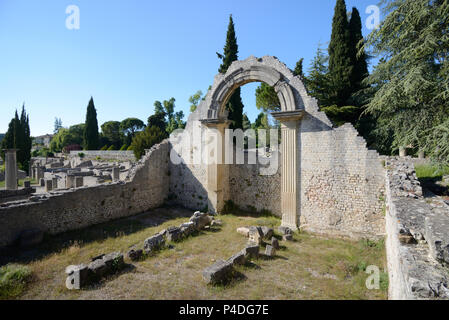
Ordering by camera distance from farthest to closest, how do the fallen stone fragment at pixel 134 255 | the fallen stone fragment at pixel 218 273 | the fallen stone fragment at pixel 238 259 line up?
the fallen stone fragment at pixel 134 255 → the fallen stone fragment at pixel 238 259 → the fallen stone fragment at pixel 218 273

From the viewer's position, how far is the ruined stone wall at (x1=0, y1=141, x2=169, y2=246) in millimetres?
7344

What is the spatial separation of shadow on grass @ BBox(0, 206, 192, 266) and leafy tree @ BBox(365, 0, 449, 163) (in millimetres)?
9947

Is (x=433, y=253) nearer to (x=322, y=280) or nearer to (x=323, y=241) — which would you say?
(x=322, y=280)

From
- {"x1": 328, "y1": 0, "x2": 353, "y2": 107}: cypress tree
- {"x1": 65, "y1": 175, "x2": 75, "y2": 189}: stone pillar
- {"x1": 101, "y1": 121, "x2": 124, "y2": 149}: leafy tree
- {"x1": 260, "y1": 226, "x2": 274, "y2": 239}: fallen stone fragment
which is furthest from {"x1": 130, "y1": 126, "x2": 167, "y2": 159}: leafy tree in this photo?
{"x1": 101, "y1": 121, "x2": 124, "y2": 149}: leafy tree

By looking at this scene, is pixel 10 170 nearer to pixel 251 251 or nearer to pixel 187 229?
Result: pixel 187 229

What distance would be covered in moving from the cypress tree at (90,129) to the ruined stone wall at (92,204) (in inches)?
1710

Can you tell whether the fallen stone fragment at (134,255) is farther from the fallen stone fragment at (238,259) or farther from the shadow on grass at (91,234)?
the fallen stone fragment at (238,259)

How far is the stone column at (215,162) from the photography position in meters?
11.4

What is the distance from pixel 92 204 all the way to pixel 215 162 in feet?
18.7

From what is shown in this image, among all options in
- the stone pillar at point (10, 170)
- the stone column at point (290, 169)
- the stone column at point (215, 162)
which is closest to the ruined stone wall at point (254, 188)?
the stone column at point (215, 162)

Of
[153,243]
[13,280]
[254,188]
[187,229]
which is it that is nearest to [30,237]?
[13,280]

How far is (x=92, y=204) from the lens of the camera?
9398mm

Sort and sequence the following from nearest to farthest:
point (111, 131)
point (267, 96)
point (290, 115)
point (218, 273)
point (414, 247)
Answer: point (414, 247) → point (218, 273) → point (290, 115) → point (267, 96) → point (111, 131)

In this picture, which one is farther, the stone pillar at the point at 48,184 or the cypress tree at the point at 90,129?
the cypress tree at the point at 90,129
